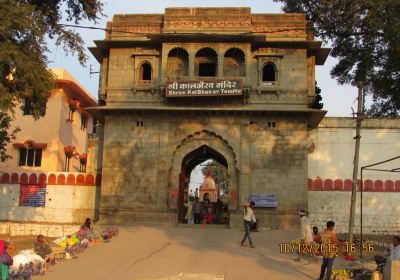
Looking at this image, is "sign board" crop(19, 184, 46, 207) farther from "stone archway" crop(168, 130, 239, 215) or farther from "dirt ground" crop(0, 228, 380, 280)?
"stone archway" crop(168, 130, 239, 215)

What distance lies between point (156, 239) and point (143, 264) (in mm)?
4531

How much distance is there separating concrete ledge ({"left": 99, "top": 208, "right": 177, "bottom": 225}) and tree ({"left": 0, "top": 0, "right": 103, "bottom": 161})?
7.02 m

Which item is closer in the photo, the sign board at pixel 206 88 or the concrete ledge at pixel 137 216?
the sign board at pixel 206 88

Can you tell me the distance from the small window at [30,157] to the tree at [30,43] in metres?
13.4

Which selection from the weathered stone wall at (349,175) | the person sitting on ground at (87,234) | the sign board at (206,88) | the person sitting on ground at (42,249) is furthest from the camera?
the weathered stone wall at (349,175)

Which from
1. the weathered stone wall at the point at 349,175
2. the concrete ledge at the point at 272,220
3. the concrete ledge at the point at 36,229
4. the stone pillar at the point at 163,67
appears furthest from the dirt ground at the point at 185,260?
the stone pillar at the point at 163,67

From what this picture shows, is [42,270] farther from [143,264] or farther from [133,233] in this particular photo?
[133,233]

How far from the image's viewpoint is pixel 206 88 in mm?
20969

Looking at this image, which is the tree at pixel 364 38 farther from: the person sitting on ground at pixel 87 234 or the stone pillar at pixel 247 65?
the person sitting on ground at pixel 87 234

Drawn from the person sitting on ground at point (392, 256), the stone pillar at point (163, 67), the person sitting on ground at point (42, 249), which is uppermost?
the stone pillar at point (163, 67)

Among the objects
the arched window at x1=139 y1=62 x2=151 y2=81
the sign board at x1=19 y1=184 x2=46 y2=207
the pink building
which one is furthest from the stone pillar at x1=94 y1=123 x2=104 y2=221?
the pink building

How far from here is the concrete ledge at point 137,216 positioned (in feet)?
69.1

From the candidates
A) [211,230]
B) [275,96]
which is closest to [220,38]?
[275,96]

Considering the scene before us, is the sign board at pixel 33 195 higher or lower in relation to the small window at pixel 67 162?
lower
